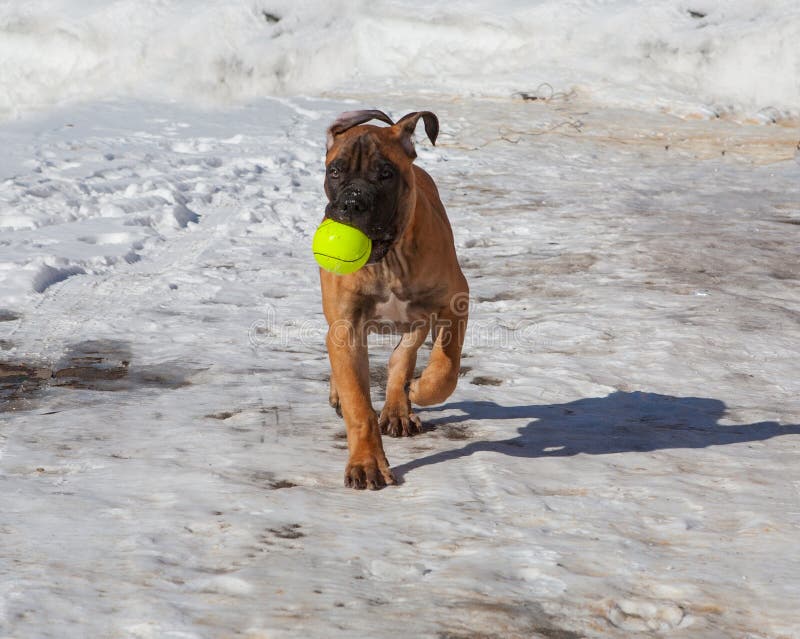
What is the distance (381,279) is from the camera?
4.80 metres

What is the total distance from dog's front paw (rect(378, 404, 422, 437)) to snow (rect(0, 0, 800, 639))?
0.33ft

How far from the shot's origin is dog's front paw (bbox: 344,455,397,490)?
176 inches

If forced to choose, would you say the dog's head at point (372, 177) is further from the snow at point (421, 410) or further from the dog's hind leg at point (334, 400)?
the dog's hind leg at point (334, 400)

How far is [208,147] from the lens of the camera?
13.7 metres

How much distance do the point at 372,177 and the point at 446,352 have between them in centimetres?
98

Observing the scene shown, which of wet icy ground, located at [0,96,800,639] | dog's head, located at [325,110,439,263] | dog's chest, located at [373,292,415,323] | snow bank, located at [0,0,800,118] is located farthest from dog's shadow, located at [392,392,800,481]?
snow bank, located at [0,0,800,118]

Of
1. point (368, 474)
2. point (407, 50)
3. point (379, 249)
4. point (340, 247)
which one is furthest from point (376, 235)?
point (407, 50)

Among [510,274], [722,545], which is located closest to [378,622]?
[722,545]

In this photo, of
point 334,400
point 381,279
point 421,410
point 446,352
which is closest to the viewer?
point 381,279

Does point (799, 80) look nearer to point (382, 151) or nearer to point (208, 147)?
point (208, 147)

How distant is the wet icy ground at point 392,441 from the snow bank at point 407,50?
5.35m

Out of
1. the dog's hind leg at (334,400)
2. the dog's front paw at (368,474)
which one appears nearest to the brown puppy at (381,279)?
the dog's front paw at (368,474)

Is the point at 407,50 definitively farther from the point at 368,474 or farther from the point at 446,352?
the point at 368,474

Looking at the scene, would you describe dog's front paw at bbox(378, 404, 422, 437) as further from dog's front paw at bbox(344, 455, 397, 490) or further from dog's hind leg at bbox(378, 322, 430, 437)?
dog's front paw at bbox(344, 455, 397, 490)
